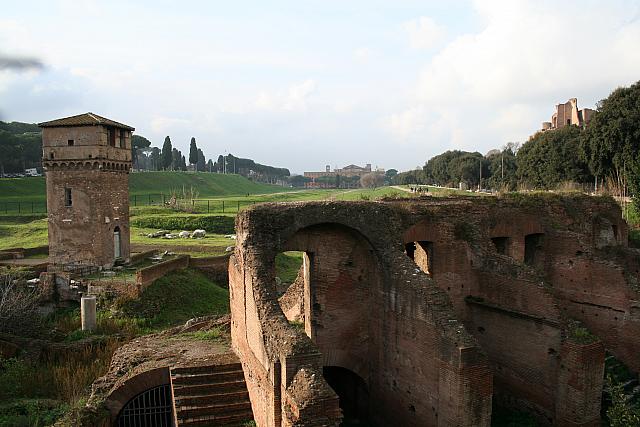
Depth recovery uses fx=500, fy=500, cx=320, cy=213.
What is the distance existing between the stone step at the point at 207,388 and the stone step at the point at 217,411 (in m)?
0.39

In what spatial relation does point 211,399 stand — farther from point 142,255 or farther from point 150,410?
point 142,255

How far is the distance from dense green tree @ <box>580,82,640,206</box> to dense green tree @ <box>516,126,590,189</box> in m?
2.99

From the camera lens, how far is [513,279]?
11891mm

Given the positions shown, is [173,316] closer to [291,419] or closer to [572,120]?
[291,419]

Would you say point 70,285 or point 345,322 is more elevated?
point 345,322

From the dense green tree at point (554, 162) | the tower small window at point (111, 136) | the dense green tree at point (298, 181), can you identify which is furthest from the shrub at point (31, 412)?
the dense green tree at point (298, 181)

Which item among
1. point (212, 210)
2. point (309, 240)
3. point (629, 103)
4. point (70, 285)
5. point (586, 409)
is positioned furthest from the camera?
point (212, 210)

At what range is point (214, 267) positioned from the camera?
26.9 metres

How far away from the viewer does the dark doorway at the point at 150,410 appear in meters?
11.5

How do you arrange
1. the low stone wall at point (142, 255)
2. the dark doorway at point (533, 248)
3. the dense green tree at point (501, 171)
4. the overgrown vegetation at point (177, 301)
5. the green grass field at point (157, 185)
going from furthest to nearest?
1. the green grass field at point (157, 185)
2. the dense green tree at point (501, 171)
3. the low stone wall at point (142, 255)
4. the overgrown vegetation at point (177, 301)
5. the dark doorway at point (533, 248)

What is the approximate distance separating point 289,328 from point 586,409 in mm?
6470

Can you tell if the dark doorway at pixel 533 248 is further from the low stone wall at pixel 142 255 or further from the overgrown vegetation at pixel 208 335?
the low stone wall at pixel 142 255

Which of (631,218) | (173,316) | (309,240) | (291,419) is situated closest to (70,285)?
(173,316)

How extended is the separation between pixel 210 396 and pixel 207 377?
0.51 m
